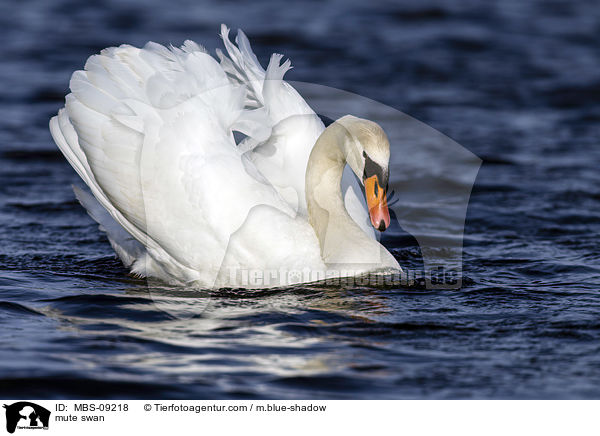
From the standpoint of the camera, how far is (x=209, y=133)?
6695 millimetres

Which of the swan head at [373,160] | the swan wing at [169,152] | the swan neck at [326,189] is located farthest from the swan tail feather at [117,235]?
the swan head at [373,160]

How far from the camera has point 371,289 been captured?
693 cm

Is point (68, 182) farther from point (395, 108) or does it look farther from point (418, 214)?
point (395, 108)

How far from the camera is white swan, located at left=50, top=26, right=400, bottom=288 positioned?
21.4ft

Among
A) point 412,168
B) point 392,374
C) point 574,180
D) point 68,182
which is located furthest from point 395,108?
point 392,374

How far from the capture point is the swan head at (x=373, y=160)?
20.9ft

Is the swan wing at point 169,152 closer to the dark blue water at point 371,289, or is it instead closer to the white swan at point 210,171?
the white swan at point 210,171

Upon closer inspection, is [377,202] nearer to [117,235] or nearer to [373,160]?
[373,160]

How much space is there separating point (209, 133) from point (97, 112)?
937 millimetres

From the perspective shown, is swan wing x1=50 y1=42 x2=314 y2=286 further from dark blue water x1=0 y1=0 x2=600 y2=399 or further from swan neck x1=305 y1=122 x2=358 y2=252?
dark blue water x1=0 y1=0 x2=600 y2=399

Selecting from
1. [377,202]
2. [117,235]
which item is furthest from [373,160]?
[117,235]
